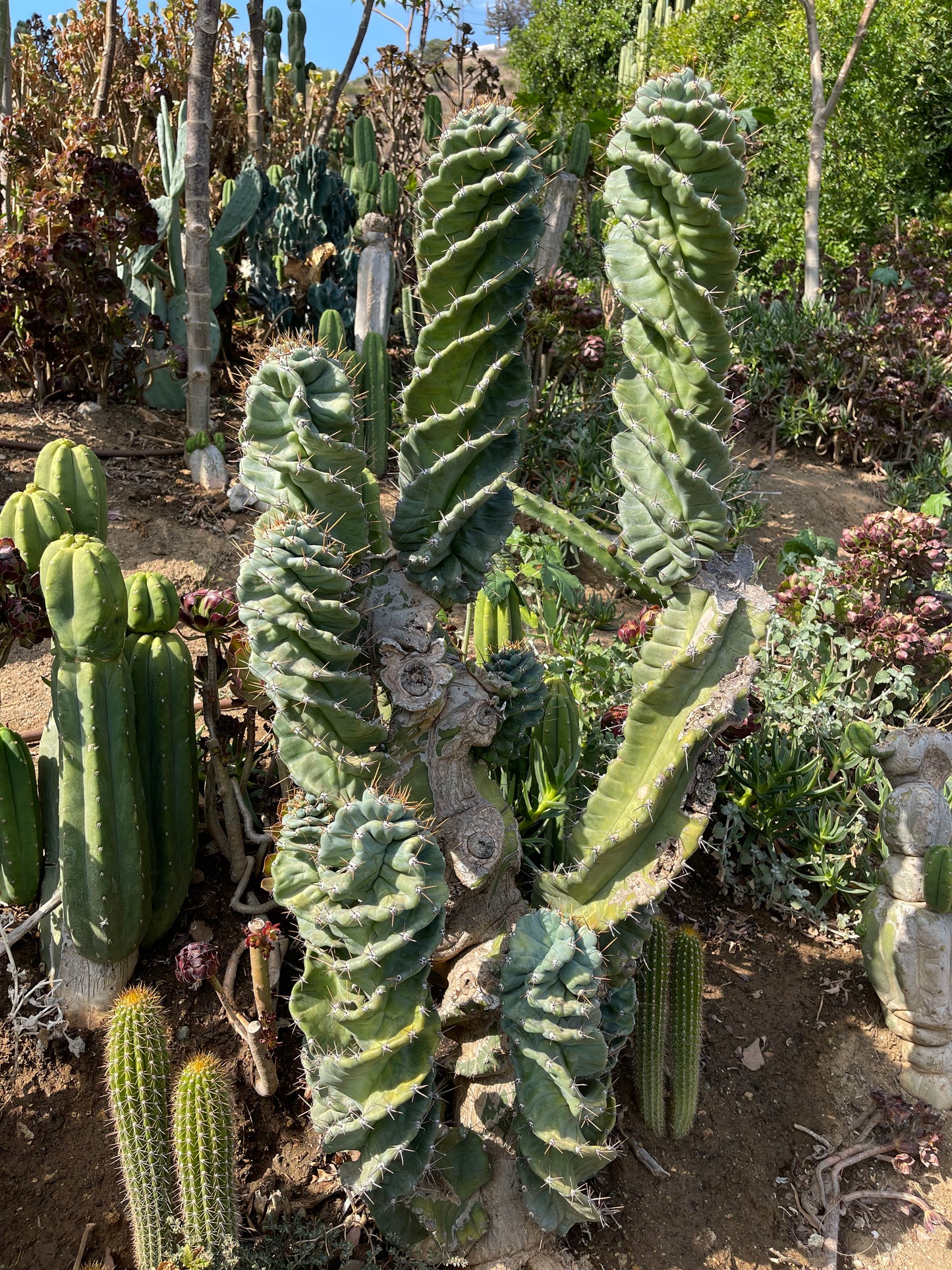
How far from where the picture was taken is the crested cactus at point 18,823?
260cm

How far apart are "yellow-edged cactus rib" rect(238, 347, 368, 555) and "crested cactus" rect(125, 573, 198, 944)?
71 cm

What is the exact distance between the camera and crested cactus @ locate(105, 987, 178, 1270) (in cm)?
216

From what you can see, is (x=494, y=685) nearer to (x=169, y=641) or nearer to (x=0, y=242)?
(x=169, y=641)

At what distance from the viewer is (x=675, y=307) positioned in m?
2.30

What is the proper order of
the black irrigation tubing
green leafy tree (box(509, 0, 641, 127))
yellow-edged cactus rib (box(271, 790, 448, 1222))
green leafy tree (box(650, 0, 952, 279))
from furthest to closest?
green leafy tree (box(509, 0, 641, 127)) → green leafy tree (box(650, 0, 952, 279)) → the black irrigation tubing → yellow-edged cactus rib (box(271, 790, 448, 1222))

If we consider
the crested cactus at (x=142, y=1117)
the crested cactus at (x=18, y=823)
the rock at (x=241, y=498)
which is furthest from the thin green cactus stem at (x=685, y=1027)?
the rock at (x=241, y=498)

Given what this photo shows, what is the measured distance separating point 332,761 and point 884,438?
253 inches

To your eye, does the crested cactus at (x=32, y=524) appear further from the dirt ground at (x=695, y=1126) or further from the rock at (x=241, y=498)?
the rock at (x=241, y=498)

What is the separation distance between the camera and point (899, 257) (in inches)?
340

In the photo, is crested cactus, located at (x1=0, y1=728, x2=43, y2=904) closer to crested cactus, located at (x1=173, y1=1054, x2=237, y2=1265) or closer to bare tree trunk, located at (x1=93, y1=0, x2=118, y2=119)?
crested cactus, located at (x1=173, y1=1054, x2=237, y2=1265)

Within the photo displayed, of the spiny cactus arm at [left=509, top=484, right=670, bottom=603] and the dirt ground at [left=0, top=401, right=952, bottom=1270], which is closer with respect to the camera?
the dirt ground at [left=0, top=401, right=952, bottom=1270]

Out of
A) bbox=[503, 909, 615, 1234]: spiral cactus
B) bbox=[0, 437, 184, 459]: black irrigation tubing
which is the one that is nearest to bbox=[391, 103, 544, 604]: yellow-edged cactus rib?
bbox=[503, 909, 615, 1234]: spiral cactus

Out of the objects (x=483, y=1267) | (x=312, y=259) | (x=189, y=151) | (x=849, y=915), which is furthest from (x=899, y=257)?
(x=483, y=1267)

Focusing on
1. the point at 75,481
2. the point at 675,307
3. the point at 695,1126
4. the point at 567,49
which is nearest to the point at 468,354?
the point at 675,307
